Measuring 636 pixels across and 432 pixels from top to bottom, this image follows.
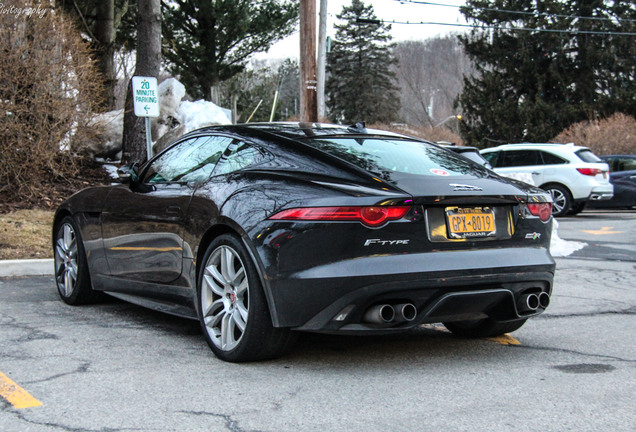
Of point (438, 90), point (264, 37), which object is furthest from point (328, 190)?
point (438, 90)

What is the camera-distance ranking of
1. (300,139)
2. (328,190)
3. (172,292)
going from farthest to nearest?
(172,292)
(300,139)
(328,190)

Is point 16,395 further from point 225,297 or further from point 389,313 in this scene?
point 389,313

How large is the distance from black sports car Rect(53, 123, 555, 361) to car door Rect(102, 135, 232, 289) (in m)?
0.02

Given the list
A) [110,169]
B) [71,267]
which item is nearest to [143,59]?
[110,169]

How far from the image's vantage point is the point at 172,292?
496 centimetres

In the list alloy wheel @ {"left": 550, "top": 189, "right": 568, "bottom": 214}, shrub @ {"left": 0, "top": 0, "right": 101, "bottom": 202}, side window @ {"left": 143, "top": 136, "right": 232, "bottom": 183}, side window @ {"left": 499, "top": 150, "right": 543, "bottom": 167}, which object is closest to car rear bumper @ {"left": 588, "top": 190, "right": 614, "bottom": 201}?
alloy wheel @ {"left": 550, "top": 189, "right": 568, "bottom": 214}

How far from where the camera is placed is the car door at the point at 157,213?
4.93 metres

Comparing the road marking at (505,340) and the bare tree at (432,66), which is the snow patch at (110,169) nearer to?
the road marking at (505,340)

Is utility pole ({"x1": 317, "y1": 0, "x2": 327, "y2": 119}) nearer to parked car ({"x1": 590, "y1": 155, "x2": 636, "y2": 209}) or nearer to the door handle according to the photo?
parked car ({"x1": 590, "y1": 155, "x2": 636, "y2": 209})

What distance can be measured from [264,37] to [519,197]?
28957 millimetres

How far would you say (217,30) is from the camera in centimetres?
3108

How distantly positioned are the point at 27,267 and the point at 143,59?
7628 mm

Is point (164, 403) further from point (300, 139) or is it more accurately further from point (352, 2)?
point (352, 2)

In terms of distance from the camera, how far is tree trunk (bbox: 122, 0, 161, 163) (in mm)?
14789
